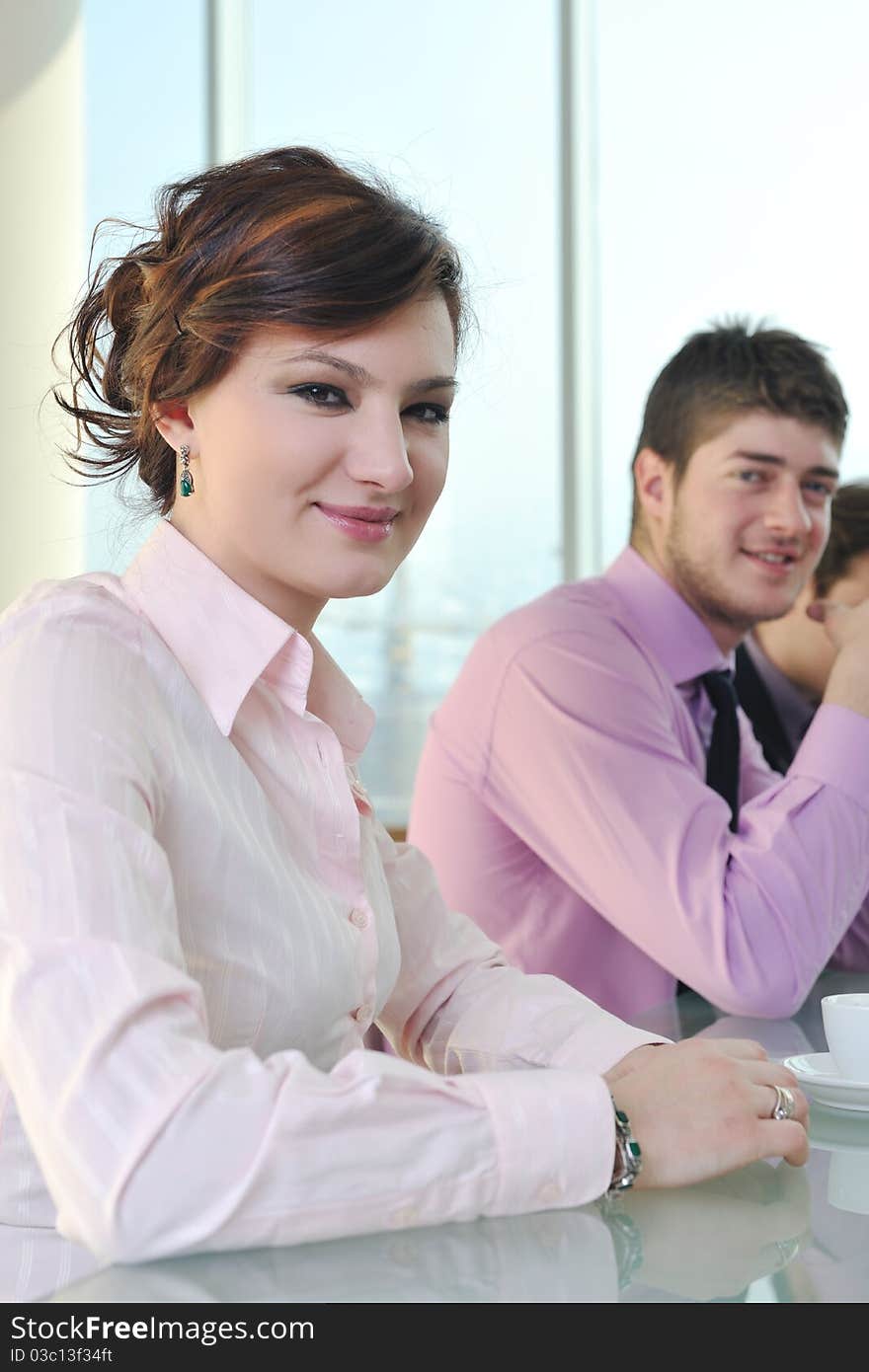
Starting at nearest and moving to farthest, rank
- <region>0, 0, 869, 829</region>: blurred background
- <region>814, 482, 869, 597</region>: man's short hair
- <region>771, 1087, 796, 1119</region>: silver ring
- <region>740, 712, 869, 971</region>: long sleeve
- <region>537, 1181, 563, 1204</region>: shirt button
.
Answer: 1. <region>537, 1181, 563, 1204</region>: shirt button
2. <region>771, 1087, 796, 1119</region>: silver ring
3. <region>740, 712, 869, 971</region>: long sleeve
4. <region>814, 482, 869, 597</region>: man's short hair
5. <region>0, 0, 869, 829</region>: blurred background

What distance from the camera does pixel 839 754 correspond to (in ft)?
5.64

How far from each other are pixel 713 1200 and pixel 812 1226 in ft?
0.20

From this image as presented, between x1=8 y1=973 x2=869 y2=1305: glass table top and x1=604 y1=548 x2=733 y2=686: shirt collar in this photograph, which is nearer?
x1=8 y1=973 x2=869 y2=1305: glass table top

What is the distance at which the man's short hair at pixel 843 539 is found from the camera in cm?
247

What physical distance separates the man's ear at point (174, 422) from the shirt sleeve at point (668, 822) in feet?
2.61

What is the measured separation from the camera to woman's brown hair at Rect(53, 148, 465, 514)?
40.7 inches

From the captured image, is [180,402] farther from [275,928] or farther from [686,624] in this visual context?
[686,624]

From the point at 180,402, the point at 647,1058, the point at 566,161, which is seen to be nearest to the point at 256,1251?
the point at 647,1058

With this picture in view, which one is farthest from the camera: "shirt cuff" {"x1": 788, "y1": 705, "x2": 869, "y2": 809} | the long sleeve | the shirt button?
the long sleeve

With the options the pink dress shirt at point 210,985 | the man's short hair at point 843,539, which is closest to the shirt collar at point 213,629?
the pink dress shirt at point 210,985

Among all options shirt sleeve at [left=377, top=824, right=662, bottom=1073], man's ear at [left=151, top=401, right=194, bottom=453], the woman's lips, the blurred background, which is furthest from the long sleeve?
the blurred background

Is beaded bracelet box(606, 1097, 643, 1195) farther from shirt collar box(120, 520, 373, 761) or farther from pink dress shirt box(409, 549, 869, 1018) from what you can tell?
pink dress shirt box(409, 549, 869, 1018)

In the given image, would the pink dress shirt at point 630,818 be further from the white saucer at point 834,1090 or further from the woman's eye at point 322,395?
the woman's eye at point 322,395

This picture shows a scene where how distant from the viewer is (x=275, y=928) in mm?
983
